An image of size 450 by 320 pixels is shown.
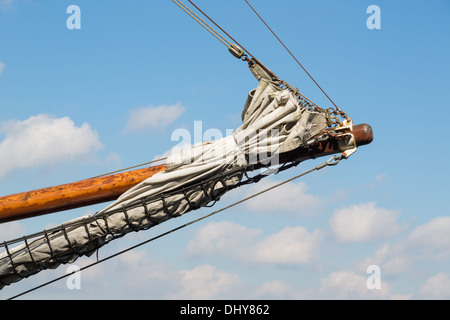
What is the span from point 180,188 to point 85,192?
1.21 m

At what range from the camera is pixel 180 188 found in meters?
7.24

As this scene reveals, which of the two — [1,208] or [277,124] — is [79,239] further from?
[277,124]

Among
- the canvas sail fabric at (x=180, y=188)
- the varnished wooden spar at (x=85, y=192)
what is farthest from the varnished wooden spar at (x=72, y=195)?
the canvas sail fabric at (x=180, y=188)

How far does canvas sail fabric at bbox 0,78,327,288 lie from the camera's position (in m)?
7.13

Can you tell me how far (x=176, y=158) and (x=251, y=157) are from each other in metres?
0.89

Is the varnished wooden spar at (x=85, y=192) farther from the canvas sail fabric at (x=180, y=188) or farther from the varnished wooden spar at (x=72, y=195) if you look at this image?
the canvas sail fabric at (x=180, y=188)

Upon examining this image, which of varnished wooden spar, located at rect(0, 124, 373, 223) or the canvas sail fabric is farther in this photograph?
varnished wooden spar, located at rect(0, 124, 373, 223)

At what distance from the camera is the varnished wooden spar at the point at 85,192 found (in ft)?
24.6

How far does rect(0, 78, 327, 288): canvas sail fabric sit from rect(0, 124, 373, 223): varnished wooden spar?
249 millimetres

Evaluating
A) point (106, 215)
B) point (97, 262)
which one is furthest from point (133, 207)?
point (97, 262)

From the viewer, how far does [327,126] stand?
24.6 ft

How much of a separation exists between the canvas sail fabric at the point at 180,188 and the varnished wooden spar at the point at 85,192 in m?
0.25

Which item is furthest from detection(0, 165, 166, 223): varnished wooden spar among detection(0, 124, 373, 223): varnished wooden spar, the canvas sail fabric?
the canvas sail fabric

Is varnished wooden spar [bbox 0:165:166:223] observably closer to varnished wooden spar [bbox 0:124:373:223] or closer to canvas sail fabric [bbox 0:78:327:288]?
varnished wooden spar [bbox 0:124:373:223]
